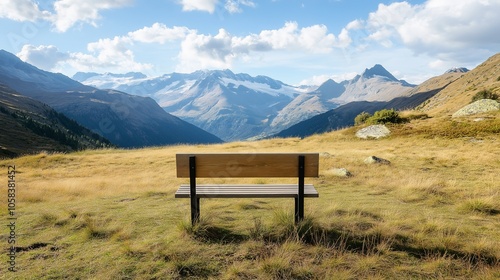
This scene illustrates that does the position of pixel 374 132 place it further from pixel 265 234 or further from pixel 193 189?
pixel 193 189

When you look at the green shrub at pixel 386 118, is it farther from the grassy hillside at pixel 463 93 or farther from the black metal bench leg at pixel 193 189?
the black metal bench leg at pixel 193 189

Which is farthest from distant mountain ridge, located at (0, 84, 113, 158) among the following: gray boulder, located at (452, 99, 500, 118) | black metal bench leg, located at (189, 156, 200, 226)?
black metal bench leg, located at (189, 156, 200, 226)

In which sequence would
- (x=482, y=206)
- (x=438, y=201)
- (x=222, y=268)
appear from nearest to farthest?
(x=222, y=268) < (x=482, y=206) < (x=438, y=201)

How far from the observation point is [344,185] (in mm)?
12078

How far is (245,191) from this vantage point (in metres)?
6.71

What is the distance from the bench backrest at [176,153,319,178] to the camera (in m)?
6.37

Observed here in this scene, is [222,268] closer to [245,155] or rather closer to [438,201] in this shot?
[245,155]

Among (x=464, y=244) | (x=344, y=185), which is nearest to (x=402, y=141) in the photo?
(x=344, y=185)

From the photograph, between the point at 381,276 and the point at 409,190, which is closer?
the point at 381,276

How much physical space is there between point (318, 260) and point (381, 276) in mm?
961

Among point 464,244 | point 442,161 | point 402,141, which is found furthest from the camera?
point 402,141

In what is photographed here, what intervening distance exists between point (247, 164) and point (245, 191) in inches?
26.2

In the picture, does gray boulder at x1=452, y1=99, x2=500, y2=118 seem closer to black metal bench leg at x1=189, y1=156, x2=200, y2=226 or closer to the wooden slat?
the wooden slat

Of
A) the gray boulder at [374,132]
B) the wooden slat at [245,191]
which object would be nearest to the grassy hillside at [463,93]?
the gray boulder at [374,132]
